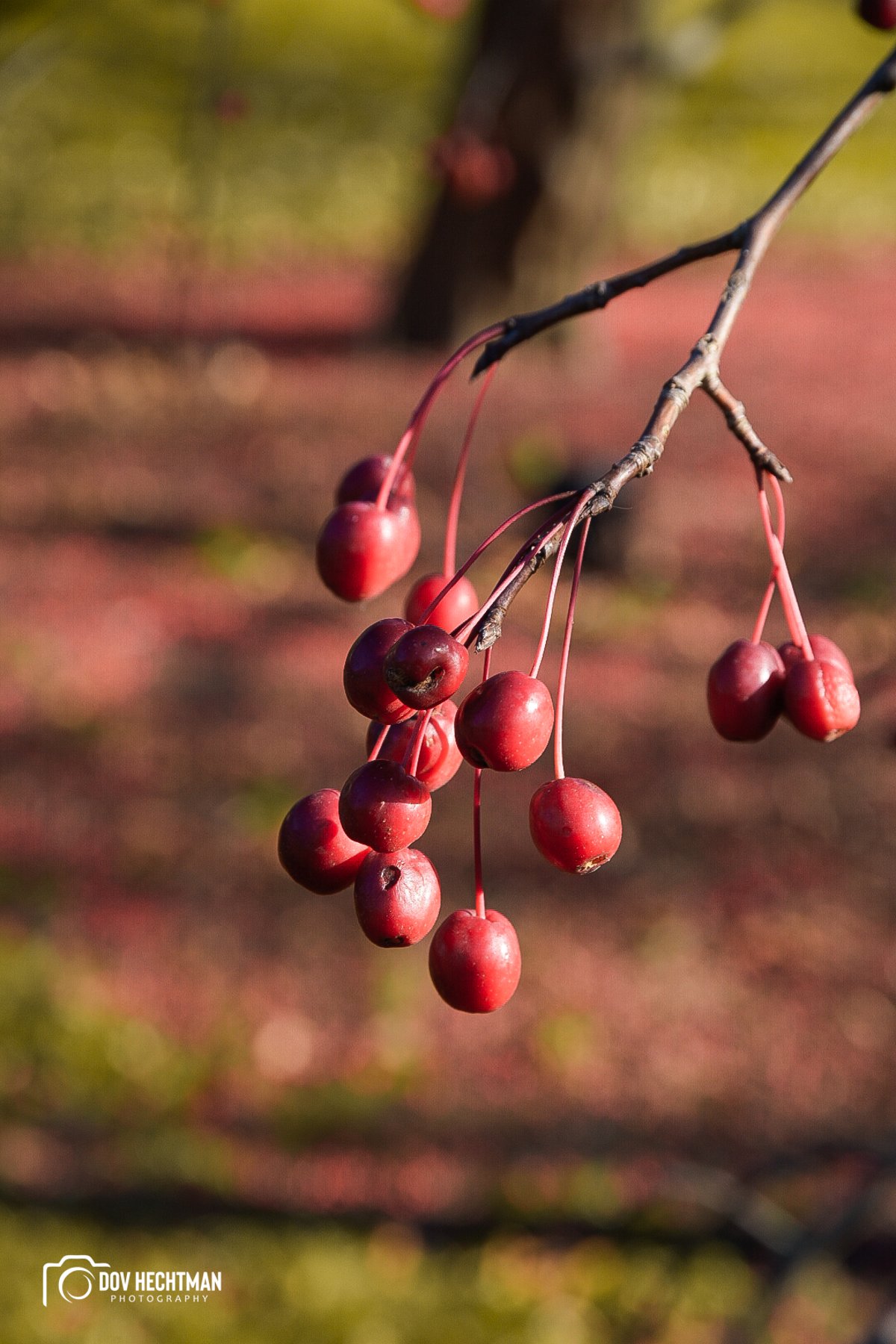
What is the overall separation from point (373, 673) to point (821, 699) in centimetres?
43

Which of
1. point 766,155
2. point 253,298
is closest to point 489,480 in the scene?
point 253,298

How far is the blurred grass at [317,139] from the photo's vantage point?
36.7 ft

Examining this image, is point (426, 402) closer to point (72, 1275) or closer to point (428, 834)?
point (72, 1275)

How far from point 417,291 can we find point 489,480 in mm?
1827

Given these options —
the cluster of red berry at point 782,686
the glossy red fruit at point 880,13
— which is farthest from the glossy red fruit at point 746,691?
the glossy red fruit at point 880,13

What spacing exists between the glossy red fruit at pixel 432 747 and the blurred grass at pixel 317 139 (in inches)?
330

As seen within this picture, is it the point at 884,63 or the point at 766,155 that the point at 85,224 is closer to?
the point at 766,155

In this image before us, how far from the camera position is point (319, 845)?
108 cm

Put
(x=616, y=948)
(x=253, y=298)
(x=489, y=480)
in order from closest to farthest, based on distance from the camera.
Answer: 1. (x=616, y=948)
2. (x=489, y=480)
3. (x=253, y=298)

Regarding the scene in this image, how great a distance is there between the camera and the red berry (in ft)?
3.02

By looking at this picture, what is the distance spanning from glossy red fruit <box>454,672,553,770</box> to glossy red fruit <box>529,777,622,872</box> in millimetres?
65

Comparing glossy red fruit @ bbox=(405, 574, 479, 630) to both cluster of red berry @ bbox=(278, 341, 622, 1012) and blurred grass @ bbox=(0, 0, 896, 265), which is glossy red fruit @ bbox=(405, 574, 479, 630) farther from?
blurred grass @ bbox=(0, 0, 896, 265)

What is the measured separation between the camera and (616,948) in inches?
168

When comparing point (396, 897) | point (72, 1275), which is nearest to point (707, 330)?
point (396, 897)
